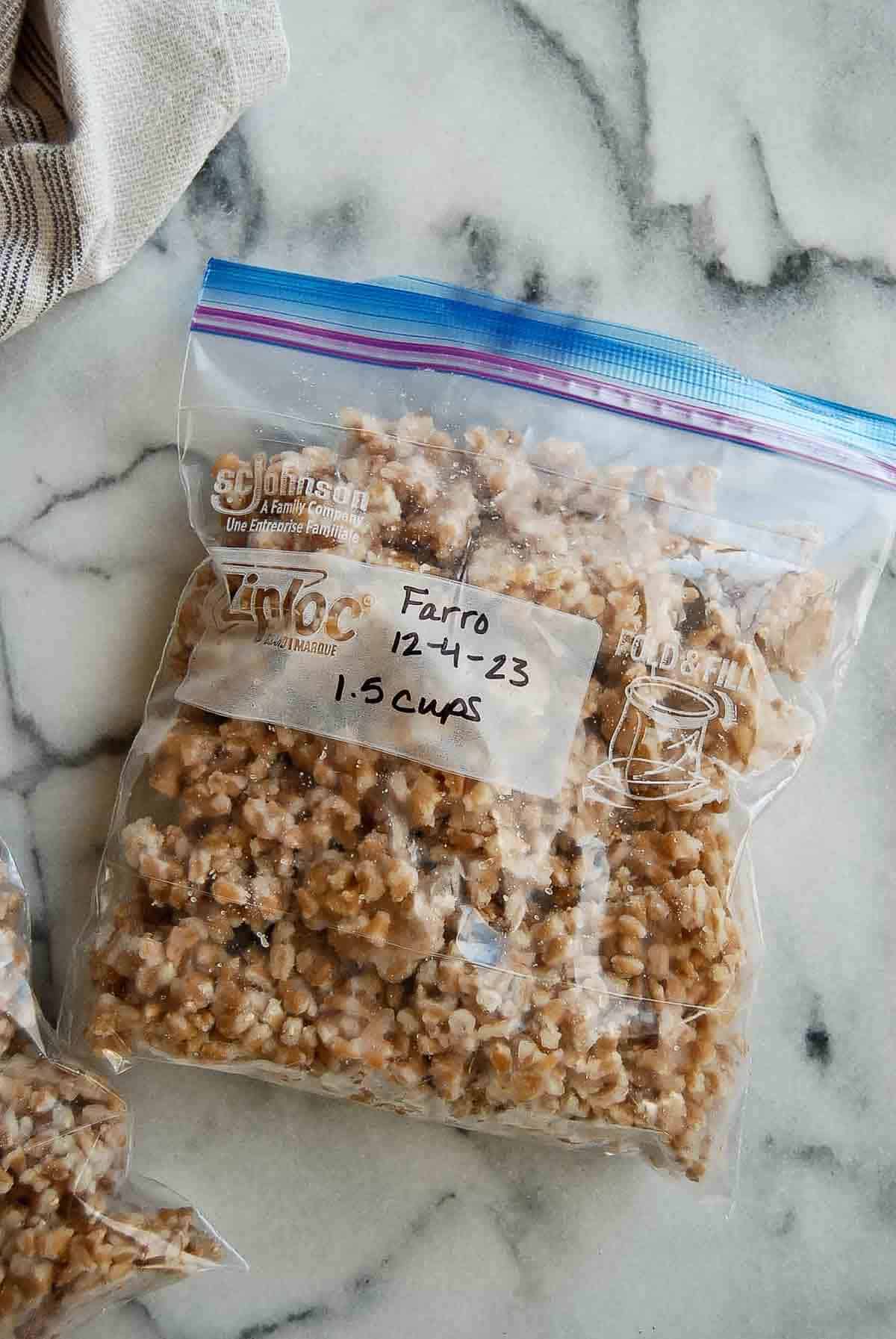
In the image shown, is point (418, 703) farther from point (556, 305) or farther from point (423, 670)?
point (556, 305)

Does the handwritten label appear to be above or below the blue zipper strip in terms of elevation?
below

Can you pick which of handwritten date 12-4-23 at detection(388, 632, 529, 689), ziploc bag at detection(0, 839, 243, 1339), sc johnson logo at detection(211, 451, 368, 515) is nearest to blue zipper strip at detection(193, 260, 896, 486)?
sc johnson logo at detection(211, 451, 368, 515)

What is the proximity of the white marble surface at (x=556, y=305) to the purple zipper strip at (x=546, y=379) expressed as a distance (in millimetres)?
129

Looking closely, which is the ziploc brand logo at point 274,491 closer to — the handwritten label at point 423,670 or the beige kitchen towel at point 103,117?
the handwritten label at point 423,670

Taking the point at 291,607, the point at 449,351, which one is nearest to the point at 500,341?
the point at 449,351

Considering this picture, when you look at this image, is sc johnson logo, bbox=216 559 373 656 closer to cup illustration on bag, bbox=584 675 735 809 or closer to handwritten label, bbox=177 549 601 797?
handwritten label, bbox=177 549 601 797

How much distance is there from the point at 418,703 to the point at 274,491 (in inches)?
7.0

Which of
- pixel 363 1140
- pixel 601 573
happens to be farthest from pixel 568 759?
pixel 363 1140

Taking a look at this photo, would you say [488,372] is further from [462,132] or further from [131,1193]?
[131,1193]

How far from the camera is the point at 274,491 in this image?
0.86 meters

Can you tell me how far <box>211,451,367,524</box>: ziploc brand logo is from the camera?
0.84 m

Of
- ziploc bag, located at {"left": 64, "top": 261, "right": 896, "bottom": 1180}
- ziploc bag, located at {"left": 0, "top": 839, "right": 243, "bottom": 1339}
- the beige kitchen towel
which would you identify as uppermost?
the beige kitchen towel

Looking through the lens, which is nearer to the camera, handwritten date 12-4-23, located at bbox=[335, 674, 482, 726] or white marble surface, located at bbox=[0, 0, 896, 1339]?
handwritten date 12-4-23, located at bbox=[335, 674, 482, 726]

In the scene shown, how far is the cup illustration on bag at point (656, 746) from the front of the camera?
32.3 inches
